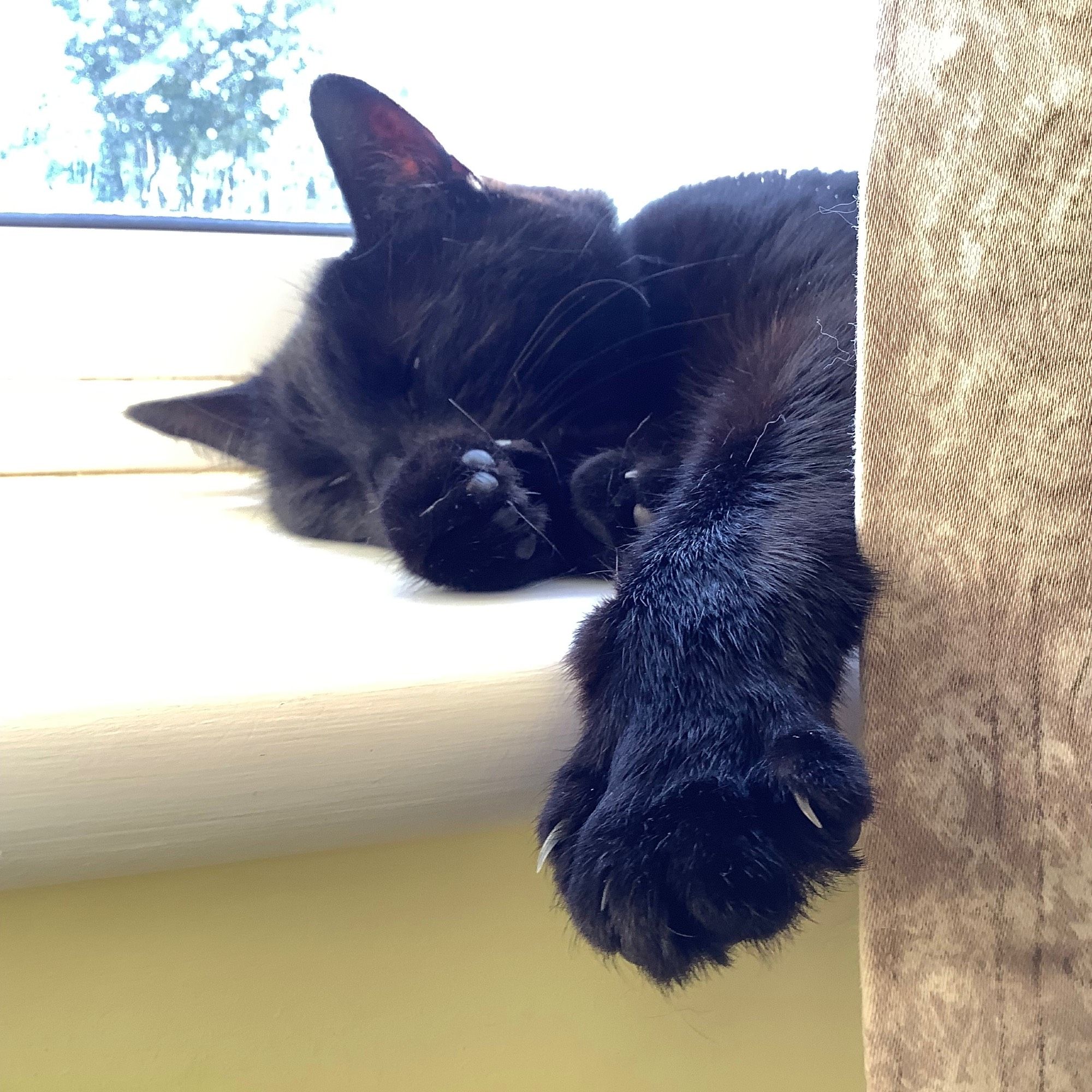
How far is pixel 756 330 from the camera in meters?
0.65

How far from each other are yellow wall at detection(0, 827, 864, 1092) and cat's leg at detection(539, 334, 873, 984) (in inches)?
6.6

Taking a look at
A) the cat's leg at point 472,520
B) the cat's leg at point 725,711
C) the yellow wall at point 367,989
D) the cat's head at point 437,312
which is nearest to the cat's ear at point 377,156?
the cat's head at point 437,312

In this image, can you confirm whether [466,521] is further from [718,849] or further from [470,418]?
[718,849]

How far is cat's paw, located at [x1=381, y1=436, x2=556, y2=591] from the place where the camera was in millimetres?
A: 555

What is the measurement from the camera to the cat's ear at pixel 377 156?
0.75 m

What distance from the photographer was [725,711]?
374 millimetres

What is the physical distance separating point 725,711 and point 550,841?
0.10 metres

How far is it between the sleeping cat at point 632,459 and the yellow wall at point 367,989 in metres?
0.18

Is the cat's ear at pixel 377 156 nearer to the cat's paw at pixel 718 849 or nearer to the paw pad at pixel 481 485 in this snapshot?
the paw pad at pixel 481 485

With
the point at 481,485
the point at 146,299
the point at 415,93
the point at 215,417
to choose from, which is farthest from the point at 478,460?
the point at 415,93

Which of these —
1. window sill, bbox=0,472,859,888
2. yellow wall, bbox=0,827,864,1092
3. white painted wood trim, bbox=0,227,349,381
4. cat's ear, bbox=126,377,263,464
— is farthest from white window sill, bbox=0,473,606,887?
white painted wood trim, bbox=0,227,349,381

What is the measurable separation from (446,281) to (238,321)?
331 millimetres

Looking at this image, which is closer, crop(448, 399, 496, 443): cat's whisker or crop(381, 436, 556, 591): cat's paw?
crop(381, 436, 556, 591): cat's paw

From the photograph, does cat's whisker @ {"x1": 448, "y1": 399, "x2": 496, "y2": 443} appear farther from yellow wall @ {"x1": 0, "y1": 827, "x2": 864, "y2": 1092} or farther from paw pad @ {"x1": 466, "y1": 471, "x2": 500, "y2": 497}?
yellow wall @ {"x1": 0, "y1": 827, "x2": 864, "y2": 1092}
